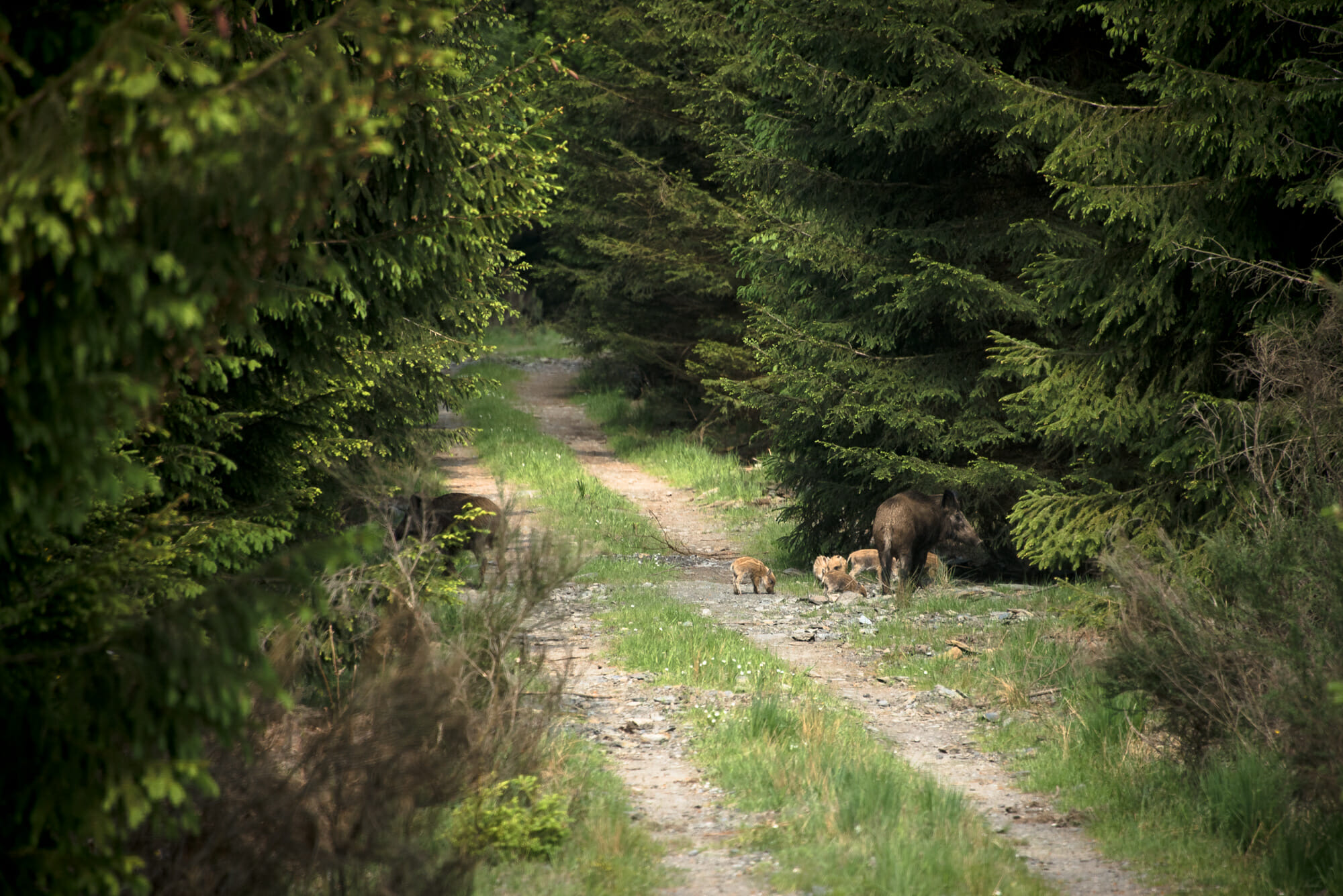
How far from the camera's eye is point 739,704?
279 inches

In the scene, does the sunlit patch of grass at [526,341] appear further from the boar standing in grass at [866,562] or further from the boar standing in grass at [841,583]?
the boar standing in grass at [841,583]

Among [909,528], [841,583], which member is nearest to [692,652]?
[841,583]

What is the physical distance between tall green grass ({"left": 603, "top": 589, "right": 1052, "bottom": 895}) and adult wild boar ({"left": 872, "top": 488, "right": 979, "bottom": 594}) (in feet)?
11.8

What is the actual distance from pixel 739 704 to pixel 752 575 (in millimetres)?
4065

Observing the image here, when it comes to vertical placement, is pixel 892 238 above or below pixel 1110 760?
above

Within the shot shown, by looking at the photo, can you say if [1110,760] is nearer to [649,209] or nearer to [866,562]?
[866,562]

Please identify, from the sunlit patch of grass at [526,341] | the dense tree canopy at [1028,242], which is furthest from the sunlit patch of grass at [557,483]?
the sunlit patch of grass at [526,341]

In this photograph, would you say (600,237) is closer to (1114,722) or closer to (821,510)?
(821,510)

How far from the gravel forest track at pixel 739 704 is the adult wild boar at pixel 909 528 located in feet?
2.68

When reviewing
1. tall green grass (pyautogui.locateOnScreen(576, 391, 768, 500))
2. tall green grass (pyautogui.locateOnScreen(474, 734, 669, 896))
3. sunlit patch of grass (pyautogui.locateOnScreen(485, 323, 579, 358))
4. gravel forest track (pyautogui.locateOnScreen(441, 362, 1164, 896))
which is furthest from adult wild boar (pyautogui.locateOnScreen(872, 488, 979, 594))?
sunlit patch of grass (pyautogui.locateOnScreen(485, 323, 579, 358))

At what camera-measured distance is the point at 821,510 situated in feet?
43.8

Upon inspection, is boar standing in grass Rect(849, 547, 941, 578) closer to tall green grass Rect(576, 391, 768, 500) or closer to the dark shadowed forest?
the dark shadowed forest

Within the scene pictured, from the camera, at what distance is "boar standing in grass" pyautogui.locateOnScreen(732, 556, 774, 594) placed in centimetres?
1102

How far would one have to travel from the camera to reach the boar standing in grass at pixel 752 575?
11.0 meters
